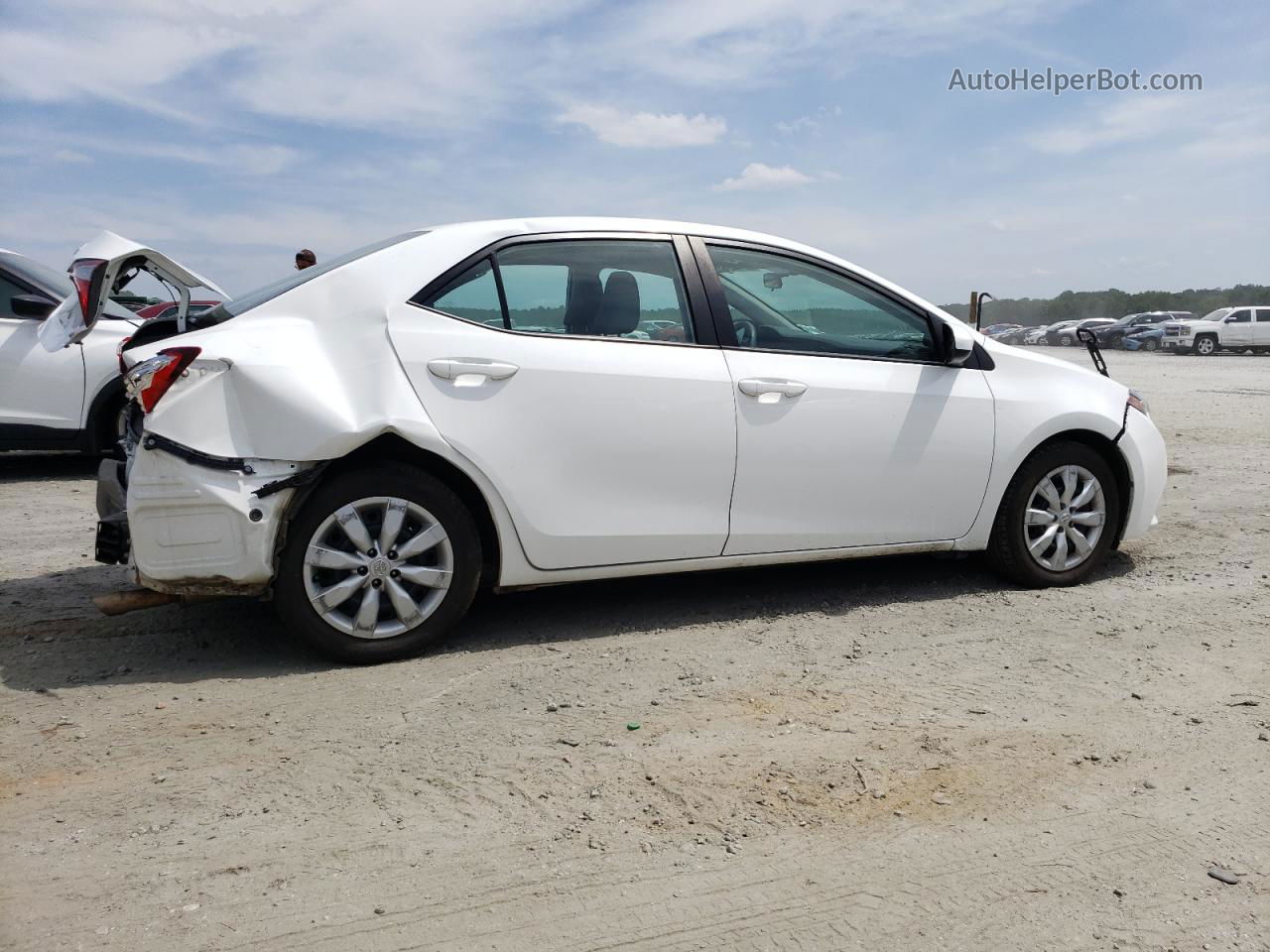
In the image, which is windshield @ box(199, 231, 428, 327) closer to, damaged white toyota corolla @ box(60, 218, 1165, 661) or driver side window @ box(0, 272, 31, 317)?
damaged white toyota corolla @ box(60, 218, 1165, 661)

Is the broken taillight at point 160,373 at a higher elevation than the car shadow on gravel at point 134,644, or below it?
higher

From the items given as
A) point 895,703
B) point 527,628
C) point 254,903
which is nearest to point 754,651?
point 895,703

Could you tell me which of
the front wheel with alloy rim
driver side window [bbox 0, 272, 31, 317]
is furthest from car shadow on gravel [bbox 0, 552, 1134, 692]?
the front wheel with alloy rim

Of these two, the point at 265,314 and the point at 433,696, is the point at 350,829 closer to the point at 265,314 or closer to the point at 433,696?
the point at 433,696

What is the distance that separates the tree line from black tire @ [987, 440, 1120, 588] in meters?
75.4

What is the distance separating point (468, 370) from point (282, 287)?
35.1 inches

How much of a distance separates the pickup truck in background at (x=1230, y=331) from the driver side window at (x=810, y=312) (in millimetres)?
36177

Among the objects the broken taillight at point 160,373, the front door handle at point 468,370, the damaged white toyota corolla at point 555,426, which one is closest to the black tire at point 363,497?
the damaged white toyota corolla at point 555,426

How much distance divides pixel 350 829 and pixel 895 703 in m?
1.84

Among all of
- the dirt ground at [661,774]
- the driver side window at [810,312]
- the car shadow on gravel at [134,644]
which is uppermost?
the driver side window at [810,312]

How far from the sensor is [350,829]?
2836 millimetres

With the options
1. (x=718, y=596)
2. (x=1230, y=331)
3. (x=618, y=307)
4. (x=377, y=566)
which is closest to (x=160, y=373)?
(x=377, y=566)

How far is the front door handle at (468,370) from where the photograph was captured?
13.4 ft

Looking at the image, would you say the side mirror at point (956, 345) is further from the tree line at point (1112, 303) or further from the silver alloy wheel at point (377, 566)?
the tree line at point (1112, 303)
